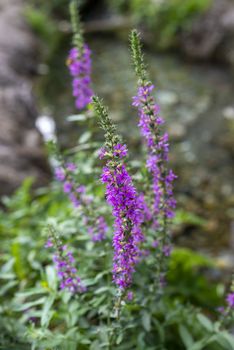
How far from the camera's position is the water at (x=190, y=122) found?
249 inches

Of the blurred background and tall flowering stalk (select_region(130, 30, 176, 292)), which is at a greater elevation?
the blurred background

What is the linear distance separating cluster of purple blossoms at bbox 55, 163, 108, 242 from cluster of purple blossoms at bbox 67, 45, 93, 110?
76cm

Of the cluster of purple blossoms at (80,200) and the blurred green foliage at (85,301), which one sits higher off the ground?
the cluster of purple blossoms at (80,200)

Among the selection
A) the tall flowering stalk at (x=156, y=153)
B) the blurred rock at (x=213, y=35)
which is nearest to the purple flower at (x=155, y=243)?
Result: the tall flowering stalk at (x=156, y=153)

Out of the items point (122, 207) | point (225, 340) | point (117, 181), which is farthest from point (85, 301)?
point (117, 181)

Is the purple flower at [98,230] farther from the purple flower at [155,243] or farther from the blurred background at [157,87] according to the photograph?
the blurred background at [157,87]

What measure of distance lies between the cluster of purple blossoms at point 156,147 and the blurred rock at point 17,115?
124 inches

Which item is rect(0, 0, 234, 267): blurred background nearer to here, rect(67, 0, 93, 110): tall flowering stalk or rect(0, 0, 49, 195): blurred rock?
rect(0, 0, 49, 195): blurred rock

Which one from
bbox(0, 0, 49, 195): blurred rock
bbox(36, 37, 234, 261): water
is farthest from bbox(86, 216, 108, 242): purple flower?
bbox(36, 37, 234, 261): water

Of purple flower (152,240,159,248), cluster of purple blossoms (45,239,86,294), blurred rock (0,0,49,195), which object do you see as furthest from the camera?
blurred rock (0,0,49,195)

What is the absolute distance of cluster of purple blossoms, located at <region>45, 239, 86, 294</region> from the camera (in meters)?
2.72

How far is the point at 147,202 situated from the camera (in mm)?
3164

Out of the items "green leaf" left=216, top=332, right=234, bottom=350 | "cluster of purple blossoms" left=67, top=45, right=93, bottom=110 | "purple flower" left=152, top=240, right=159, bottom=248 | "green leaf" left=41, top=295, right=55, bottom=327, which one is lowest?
"green leaf" left=216, top=332, right=234, bottom=350

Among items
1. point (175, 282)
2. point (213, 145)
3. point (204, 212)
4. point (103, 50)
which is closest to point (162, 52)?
point (103, 50)
